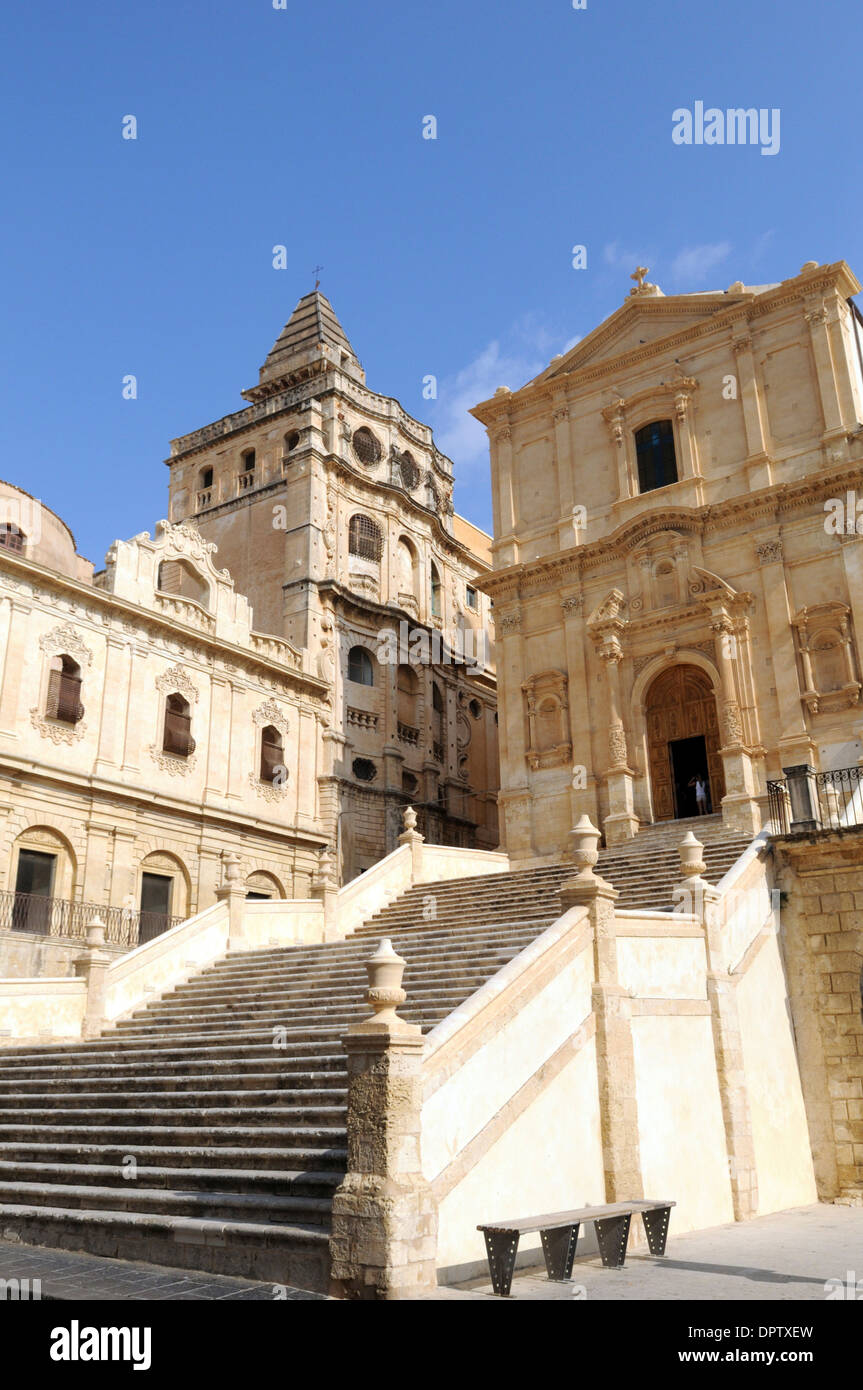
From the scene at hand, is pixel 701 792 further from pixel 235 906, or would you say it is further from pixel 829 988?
pixel 235 906

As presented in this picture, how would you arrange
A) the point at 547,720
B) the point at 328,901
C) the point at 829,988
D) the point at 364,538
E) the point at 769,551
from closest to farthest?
the point at 829,988, the point at 328,901, the point at 769,551, the point at 547,720, the point at 364,538

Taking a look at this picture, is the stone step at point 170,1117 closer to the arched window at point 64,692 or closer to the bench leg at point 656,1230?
the bench leg at point 656,1230

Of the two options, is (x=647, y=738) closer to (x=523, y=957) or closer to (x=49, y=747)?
(x=49, y=747)

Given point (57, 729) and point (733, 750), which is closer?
point (733, 750)

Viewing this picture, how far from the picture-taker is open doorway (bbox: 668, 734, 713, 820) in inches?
968

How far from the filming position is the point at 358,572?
36.3 m

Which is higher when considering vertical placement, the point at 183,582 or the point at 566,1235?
the point at 183,582

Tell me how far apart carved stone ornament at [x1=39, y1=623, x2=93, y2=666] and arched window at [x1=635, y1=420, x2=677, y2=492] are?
1401 centimetres

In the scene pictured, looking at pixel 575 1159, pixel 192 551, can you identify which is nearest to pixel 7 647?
pixel 192 551

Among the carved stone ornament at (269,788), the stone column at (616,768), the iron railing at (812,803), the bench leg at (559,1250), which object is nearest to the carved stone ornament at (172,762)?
the carved stone ornament at (269,788)

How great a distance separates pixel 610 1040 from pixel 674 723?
14618 mm

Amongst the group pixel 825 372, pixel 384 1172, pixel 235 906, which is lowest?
pixel 384 1172

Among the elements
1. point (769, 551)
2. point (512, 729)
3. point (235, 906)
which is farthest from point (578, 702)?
point (235, 906)

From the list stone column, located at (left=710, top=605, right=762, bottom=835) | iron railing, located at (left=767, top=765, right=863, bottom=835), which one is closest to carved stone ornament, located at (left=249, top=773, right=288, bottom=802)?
stone column, located at (left=710, top=605, right=762, bottom=835)
